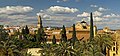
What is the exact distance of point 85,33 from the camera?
86750mm

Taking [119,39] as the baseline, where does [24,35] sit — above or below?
below

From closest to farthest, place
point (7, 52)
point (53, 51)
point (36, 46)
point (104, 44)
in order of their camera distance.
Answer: point (7, 52) → point (53, 51) → point (104, 44) → point (36, 46)

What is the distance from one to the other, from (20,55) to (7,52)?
316 centimetres

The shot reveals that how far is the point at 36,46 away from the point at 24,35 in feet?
49.5

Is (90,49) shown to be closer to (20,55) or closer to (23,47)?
(20,55)

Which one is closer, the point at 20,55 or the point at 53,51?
the point at 20,55

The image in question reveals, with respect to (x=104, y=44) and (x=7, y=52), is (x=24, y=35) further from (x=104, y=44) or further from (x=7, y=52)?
(x=7, y=52)

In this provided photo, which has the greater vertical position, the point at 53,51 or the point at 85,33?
the point at 53,51

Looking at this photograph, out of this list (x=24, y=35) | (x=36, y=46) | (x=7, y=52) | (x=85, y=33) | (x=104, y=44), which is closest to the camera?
(x=7, y=52)

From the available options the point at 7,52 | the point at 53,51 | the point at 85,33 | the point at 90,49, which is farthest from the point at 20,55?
the point at 85,33

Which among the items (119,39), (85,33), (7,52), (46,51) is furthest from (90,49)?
(85,33)

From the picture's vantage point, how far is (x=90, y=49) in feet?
145

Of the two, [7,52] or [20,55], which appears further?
[20,55]

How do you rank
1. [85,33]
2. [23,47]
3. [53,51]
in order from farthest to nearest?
[85,33] → [23,47] → [53,51]
